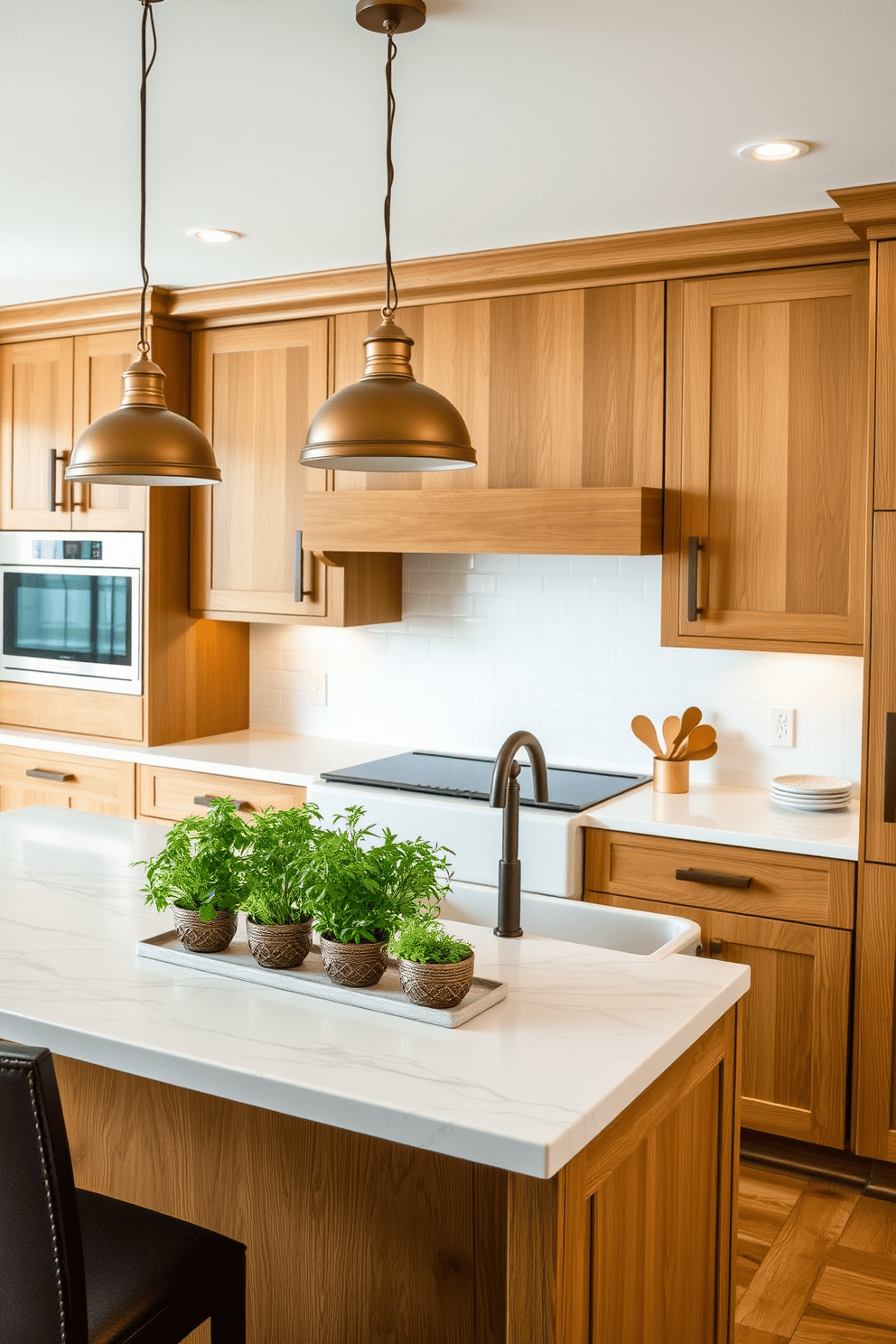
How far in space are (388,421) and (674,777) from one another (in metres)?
2.04

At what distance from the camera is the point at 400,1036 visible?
1.57m

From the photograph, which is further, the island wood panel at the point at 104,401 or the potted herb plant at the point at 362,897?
the island wood panel at the point at 104,401

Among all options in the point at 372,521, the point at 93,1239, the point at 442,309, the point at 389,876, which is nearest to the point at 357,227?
the point at 442,309

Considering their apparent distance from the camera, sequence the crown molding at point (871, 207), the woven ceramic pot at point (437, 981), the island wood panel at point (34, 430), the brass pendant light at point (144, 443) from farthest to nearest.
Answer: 1. the island wood panel at point (34, 430)
2. the crown molding at point (871, 207)
3. the brass pendant light at point (144, 443)
4. the woven ceramic pot at point (437, 981)

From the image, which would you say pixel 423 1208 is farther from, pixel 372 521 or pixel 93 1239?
pixel 372 521

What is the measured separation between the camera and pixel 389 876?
1.69 meters

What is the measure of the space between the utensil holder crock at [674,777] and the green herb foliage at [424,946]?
199 cm

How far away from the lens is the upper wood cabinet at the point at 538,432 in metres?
3.39

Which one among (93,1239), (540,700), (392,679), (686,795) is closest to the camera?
(93,1239)

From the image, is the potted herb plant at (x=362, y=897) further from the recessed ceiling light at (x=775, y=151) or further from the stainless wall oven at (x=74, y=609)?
the stainless wall oven at (x=74, y=609)

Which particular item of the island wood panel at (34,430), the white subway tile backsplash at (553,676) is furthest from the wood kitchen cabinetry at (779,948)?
the island wood panel at (34,430)

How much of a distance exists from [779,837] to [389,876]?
5.38 feet

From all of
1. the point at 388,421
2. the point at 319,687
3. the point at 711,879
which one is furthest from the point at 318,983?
the point at 319,687

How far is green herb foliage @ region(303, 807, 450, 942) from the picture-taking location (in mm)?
1654
